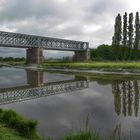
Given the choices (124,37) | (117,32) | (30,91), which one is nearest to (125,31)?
(124,37)

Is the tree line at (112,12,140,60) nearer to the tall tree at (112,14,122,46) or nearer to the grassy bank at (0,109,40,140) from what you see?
the tall tree at (112,14,122,46)

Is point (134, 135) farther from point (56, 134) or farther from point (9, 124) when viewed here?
point (9, 124)

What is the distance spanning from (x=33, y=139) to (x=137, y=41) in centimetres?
7397

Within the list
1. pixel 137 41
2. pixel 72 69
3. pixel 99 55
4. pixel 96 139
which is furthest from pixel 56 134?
pixel 99 55

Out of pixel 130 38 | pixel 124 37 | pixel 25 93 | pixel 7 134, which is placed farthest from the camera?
pixel 130 38

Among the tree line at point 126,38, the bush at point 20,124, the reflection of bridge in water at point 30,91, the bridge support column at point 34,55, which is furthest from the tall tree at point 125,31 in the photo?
the bush at point 20,124

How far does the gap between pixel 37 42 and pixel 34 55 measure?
9.36 m

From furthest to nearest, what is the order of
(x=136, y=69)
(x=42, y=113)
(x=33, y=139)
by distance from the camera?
1. (x=136, y=69)
2. (x=42, y=113)
3. (x=33, y=139)

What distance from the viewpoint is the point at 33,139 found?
10234mm

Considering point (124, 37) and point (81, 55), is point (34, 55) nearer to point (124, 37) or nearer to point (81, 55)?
point (81, 55)

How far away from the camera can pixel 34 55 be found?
358 feet

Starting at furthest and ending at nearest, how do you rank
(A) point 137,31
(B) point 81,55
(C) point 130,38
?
(B) point 81,55 < (A) point 137,31 < (C) point 130,38

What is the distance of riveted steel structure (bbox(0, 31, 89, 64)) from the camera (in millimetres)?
106000

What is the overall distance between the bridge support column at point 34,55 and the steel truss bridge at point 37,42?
7.12 feet
